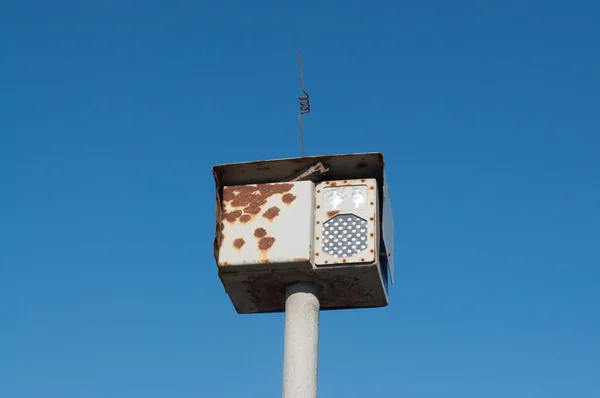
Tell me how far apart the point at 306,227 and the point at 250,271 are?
2.34 feet

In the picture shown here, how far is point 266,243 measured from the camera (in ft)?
31.8

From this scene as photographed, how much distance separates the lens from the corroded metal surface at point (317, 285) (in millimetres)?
9654

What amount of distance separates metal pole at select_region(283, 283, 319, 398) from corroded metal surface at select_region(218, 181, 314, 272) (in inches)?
15.4

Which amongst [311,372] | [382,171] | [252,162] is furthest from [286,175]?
[311,372]

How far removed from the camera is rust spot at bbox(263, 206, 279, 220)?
388 inches

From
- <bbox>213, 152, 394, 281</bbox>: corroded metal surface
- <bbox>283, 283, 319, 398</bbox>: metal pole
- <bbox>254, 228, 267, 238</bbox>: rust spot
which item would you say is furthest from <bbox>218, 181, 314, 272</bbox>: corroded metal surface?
<bbox>283, 283, 319, 398</bbox>: metal pole

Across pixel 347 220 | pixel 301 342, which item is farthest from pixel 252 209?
pixel 301 342

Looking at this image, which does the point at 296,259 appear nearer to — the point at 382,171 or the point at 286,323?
the point at 286,323

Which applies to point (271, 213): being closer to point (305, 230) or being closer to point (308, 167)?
point (305, 230)

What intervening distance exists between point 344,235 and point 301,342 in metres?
1.18

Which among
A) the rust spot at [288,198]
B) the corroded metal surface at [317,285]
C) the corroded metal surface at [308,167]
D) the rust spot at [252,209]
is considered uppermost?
the corroded metal surface at [308,167]

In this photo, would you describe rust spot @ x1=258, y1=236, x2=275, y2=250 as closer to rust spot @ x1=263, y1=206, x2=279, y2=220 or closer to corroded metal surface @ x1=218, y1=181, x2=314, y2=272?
corroded metal surface @ x1=218, y1=181, x2=314, y2=272

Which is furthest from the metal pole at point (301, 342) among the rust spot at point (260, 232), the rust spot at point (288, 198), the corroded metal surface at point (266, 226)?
the rust spot at point (288, 198)

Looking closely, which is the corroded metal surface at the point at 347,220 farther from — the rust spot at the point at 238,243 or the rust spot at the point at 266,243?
the rust spot at the point at 238,243
